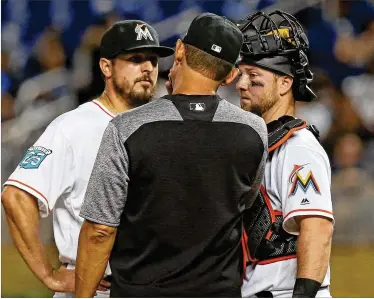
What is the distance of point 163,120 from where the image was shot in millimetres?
3045

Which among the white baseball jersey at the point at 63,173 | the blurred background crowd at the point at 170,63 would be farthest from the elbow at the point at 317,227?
the blurred background crowd at the point at 170,63

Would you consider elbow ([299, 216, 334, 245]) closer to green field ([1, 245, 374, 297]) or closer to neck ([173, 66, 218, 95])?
neck ([173, 66, 218, 95])

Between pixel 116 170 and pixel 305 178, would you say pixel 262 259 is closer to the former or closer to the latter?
pixel 305 178

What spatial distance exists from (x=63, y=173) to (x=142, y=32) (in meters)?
0.85

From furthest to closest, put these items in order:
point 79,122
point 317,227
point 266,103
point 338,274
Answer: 1. point 338,274
2. point 79,122
3. point 266,103
4. point 317,227

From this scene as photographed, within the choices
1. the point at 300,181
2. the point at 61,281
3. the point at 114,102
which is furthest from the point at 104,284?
the point at 300,181

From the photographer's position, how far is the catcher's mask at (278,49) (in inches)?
147

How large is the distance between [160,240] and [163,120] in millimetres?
441

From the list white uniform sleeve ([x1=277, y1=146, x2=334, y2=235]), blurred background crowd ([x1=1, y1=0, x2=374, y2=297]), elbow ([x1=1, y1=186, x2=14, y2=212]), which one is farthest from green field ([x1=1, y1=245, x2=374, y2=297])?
white uniform sleeve ([x1=277, y1=146, x2=334, y2=235])

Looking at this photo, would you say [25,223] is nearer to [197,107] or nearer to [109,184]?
[109,184]

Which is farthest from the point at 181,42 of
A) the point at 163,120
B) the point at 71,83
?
the point at 71,83

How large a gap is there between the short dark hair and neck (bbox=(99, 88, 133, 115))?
1.05m

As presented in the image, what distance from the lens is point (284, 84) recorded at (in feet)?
12.3

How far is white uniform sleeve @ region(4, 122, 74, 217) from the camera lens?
151 inches
